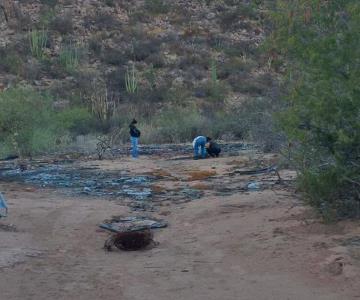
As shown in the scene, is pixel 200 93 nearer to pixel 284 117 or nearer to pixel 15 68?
pixel 15 68

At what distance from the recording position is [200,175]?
2252 centimetres

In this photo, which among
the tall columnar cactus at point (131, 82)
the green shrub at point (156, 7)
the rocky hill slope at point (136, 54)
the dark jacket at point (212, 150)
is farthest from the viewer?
the green shrub at point (156, 7)

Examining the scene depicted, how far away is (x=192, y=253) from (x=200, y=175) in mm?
10613

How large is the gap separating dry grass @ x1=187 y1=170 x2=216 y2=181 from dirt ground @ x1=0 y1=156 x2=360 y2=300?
3835 mm

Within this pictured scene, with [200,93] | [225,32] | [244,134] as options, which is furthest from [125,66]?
[244,134]

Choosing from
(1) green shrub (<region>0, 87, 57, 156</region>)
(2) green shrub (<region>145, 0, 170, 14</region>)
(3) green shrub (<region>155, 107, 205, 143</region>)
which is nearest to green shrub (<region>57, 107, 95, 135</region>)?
(3) green shrub (<region>155, 107, 205, 143</region>)

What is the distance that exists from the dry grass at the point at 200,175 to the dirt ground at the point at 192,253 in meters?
3.83

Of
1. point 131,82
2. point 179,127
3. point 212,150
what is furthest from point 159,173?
point 131,82

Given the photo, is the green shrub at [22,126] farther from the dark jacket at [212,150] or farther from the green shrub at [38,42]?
Result: the green shrub at [38,42]

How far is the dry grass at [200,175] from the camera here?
21.9 m

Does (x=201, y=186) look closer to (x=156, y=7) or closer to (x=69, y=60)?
(x=69, y=60)

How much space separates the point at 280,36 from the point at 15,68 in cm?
3723

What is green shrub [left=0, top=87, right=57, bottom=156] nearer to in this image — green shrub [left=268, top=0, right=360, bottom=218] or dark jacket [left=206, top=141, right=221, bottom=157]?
dark jacket [left=206, top=141, right=221, bottom=157]

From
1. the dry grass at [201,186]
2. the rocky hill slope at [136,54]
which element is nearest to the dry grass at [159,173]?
the dry grass at [201,186]
